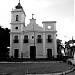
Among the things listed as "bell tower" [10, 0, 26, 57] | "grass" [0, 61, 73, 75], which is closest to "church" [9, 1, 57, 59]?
"bell tower" [10, 0, 26, 57]

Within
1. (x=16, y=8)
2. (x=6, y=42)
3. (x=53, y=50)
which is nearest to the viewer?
(x=53, y=50)

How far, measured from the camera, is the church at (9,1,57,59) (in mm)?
42500

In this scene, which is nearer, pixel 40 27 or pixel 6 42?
pixel 40 27

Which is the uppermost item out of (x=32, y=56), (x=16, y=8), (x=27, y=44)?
(x=16, y=8)

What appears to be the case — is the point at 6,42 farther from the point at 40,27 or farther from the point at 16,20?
the point at 40,27

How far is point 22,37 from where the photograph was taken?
4347 cm

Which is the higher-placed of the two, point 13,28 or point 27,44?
point 13,28

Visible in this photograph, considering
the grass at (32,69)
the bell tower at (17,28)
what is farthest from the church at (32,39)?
the grass at (32,69)

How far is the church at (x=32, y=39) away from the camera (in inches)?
1673

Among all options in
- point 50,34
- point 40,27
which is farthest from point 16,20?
point 50,34

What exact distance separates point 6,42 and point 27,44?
9.29m

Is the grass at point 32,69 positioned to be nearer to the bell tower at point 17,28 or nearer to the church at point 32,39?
the church at point 32,39

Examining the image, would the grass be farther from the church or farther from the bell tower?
the bell tower

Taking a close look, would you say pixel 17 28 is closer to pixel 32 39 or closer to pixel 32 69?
pixel 32 39
